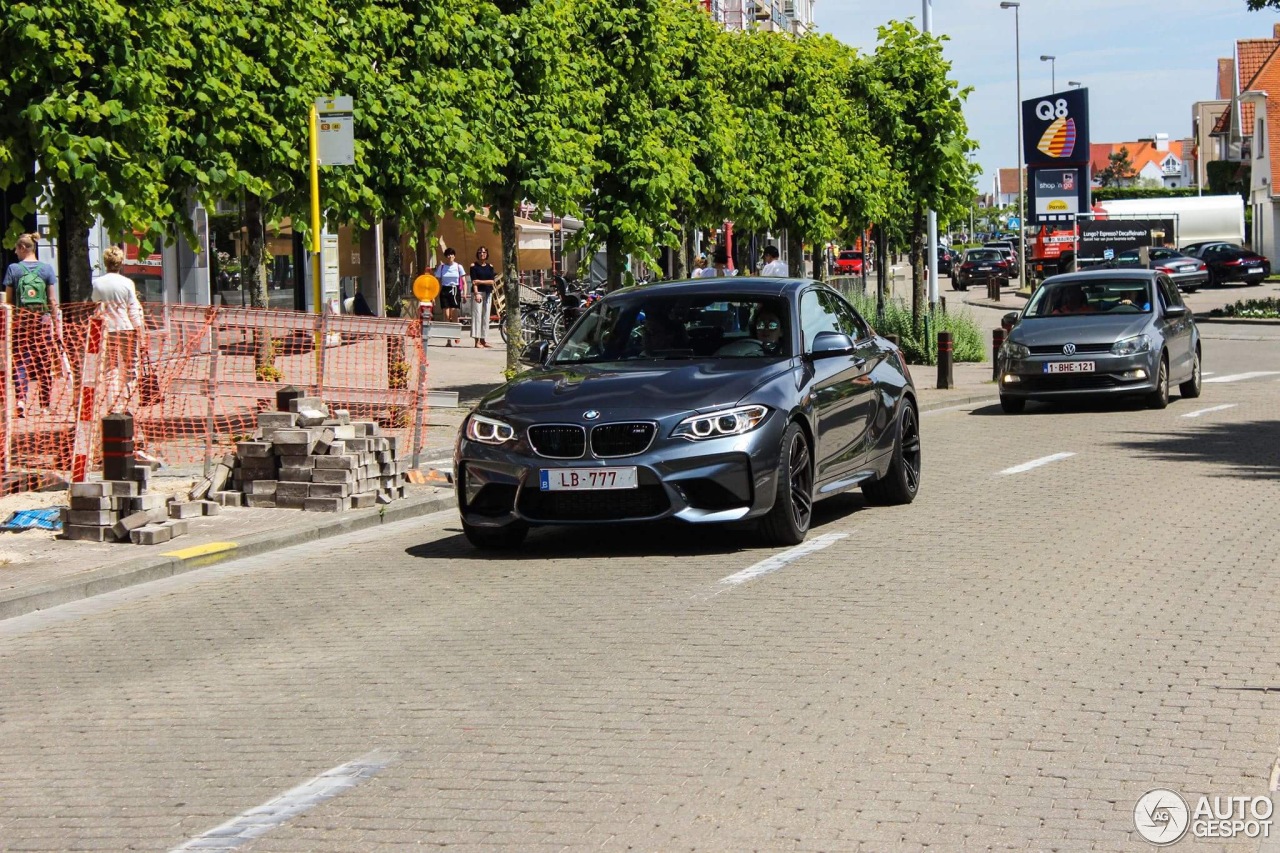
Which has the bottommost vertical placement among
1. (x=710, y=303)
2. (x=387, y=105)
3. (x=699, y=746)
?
(x=699, y=746)

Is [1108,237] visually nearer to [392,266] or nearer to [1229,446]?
[392,266]

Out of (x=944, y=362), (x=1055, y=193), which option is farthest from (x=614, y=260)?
(x=1055, y=193)

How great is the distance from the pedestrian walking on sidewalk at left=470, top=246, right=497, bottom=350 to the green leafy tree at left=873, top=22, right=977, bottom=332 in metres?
8.16

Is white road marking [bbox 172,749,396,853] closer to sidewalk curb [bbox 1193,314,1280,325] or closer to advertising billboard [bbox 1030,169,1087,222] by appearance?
advertising billboard [bbox 1030,169,1087,222]

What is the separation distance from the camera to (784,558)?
33.6ft

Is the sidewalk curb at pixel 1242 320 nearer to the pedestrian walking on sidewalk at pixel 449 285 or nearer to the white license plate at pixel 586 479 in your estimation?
the pedestrian walking on sidewalk at pixel 449 285

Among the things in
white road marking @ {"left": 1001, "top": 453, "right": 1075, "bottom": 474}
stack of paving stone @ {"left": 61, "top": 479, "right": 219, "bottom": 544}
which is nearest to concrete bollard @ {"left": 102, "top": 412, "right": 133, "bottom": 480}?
stack of paving stone @ {"left": 61, "top": 479, "right": 219, "bottom": 544}

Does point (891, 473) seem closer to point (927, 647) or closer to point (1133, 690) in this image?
point (927, 647)

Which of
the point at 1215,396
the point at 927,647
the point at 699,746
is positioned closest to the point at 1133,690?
the point at 927,647

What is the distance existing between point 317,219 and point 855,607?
834 cm

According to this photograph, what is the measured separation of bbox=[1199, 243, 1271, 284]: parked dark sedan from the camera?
70875 millimetres

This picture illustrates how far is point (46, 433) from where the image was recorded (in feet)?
46.0

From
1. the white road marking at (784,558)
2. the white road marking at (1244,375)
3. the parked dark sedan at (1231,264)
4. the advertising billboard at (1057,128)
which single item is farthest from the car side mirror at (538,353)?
the parked dark sedan at (1231,264)

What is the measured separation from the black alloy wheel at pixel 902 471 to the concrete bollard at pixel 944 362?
12.9 meters
